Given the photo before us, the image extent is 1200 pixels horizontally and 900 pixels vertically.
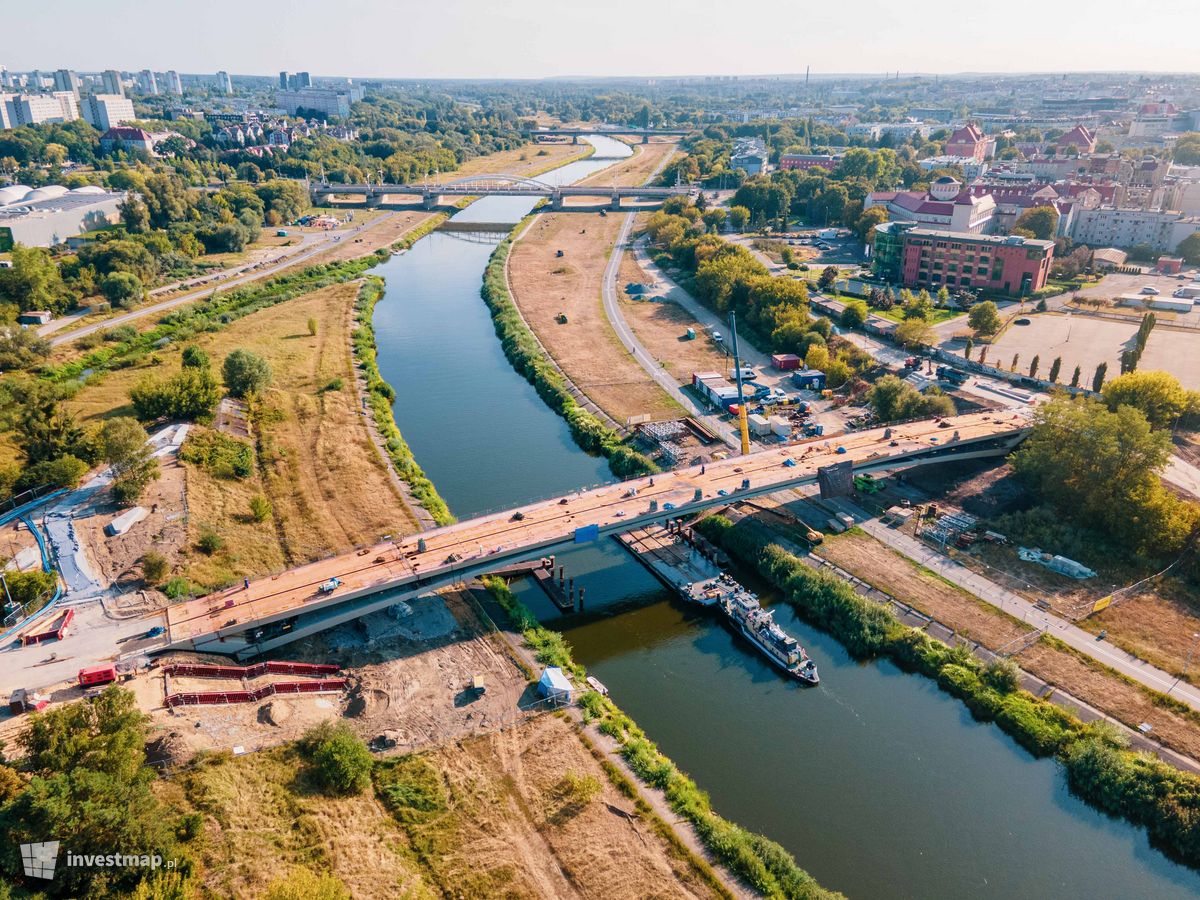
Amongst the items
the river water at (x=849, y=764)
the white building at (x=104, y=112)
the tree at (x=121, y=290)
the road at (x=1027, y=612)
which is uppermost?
the white building at (x=104, y=112)

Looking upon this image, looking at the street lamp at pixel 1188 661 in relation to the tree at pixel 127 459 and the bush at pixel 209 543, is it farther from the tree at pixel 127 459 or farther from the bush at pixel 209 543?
the tree at pixel 127 459

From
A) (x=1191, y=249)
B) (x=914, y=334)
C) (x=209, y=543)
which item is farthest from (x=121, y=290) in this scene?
(x=1191, y=249)

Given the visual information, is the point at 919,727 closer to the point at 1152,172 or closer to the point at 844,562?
the point at 844,562

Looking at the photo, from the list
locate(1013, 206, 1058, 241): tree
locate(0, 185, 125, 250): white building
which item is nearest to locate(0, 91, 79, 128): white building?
locate(0, 185, 125, 250): white building

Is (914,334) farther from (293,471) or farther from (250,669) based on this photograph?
(250,669)

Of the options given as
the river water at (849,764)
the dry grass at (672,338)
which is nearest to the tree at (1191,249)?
the dry grass at (672,338)

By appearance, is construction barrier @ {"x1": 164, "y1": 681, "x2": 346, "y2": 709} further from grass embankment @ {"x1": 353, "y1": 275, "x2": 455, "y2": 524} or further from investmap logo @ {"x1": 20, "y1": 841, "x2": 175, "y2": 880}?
grass embankment @ {"x1": 353, "y1": 275, "x2": 455, "y2": 524}
